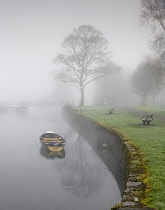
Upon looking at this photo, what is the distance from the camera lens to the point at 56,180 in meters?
15.9

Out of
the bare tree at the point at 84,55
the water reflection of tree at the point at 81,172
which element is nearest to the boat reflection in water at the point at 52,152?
the water reflection of tree at the point at 81,172

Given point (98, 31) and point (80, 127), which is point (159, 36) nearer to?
point (80, 127)

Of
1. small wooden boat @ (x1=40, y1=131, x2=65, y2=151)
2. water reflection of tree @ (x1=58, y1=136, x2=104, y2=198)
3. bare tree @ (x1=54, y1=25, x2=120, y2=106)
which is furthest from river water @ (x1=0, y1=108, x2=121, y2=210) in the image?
bare tree @ (x1=54, y1=25, x2=120, y2=106)

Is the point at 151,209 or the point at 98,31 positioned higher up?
the point at 98,31

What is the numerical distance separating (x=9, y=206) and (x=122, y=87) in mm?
80217

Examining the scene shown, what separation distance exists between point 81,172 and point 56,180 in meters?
2.18

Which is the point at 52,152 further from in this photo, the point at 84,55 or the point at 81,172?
the point at 84,55

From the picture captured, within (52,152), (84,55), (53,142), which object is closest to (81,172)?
(52,152)

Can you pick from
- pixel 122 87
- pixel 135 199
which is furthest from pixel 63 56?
pixel 135 199

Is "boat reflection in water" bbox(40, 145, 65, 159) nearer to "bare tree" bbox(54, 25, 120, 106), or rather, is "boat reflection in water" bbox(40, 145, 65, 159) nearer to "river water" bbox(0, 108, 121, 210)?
"river water" bbox(0, 108, 121, 210)

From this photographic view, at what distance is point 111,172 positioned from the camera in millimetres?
16922

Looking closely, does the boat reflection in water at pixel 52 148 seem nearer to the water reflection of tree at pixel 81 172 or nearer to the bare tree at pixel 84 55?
the water reflection of tree at pixel 81 172

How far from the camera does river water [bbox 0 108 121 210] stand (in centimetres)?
1233

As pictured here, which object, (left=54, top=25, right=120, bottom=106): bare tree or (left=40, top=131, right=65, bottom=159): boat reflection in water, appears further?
(left=54, top=25, right=120, bottom=106): bare tree
